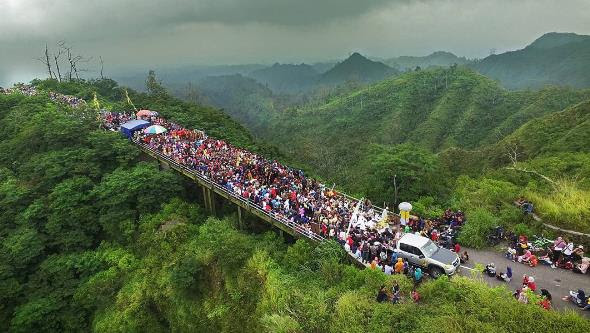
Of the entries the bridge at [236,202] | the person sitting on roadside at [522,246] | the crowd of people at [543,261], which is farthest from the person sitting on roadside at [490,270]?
the bridge at [236,202]

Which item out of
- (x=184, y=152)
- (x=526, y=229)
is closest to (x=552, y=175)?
(x=526, y=229)

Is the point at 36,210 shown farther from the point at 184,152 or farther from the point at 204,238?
the point at 204,238

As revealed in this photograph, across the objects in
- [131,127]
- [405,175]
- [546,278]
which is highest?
[131,127]

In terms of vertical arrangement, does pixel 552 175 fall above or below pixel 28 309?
above

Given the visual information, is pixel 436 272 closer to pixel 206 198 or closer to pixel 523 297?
pixel 523 297

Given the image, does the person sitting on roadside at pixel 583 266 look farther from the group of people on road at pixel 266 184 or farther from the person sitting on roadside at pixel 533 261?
the group of people on road at pixel 266 184

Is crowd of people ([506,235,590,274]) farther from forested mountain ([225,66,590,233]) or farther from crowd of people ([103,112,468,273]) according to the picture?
crowd of people ([103,112,468,273])

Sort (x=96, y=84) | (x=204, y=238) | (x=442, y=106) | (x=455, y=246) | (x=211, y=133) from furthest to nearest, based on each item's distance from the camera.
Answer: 1. (x=442, y=106)
2. (x=96, y=84)
3. (x=211, y=133)
4. (x=204, y=238)
5. (x=455, y=246)

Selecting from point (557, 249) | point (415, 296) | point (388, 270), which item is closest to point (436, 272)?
point (415, 296)
